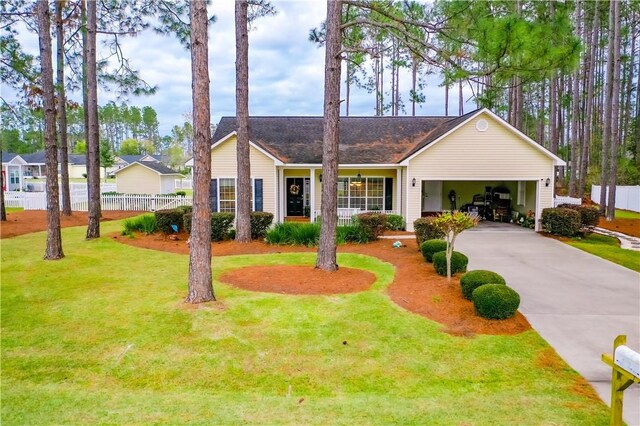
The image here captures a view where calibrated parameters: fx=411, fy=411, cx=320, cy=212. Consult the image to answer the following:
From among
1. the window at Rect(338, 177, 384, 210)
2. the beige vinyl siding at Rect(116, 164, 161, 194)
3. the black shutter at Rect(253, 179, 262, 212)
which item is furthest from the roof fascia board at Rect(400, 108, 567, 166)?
the beige vinyl siding at Rect(116, 164, 161, 194)

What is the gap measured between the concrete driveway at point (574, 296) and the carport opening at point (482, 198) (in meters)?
5.27

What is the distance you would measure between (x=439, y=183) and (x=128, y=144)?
58.3 meters

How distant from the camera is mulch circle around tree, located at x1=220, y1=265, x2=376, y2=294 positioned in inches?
331

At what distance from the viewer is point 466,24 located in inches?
344

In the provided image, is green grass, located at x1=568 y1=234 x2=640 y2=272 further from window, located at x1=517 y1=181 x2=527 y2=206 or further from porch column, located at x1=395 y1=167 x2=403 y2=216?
porch column, located at x1=395 y1=167 x2=403 y2=216

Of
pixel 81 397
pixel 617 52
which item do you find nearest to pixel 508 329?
pixel 81 397

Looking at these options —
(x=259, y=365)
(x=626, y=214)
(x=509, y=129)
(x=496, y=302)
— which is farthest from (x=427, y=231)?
(x=626, y=214)

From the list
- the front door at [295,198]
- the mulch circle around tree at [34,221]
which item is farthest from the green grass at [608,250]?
the mulch circle around tree at [34,221]

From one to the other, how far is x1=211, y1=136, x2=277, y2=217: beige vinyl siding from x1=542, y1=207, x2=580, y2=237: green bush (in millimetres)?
10943

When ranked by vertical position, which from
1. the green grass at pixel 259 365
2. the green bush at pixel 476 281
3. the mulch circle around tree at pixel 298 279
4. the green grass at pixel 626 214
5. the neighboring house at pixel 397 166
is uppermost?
the neighboring house at pixel 397 166

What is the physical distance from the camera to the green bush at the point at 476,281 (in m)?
7.53

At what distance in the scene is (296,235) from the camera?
1379 cm

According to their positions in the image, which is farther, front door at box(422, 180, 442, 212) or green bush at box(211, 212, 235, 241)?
front door at box(422, 180, 442, 212)

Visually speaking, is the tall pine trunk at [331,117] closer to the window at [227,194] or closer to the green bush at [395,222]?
the green bush at [395,222]
